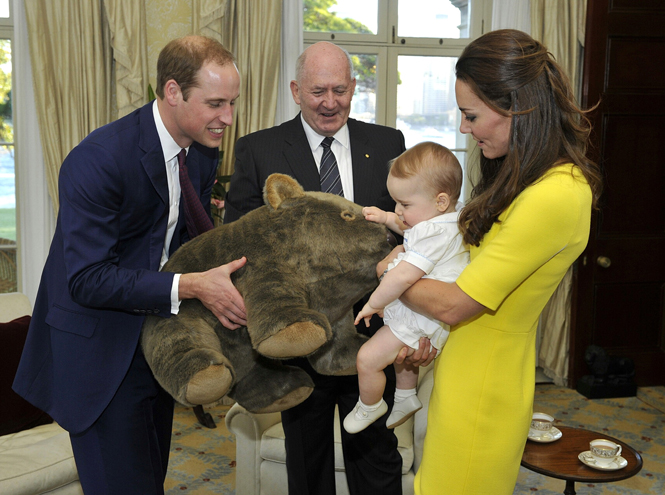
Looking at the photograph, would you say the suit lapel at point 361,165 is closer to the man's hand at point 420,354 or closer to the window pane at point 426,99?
the man's hand at point 420,354

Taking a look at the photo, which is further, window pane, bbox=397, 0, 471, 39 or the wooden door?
window pane, bbox=397, 0, 471, 39

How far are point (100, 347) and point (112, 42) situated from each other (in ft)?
9.35

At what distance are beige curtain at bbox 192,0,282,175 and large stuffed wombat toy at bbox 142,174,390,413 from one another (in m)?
2.55

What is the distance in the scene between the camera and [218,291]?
1.59 metres

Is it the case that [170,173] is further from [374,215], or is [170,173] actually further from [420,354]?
[420,354]

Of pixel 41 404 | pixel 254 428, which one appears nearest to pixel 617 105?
pixel 254 428

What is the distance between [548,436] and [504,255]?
1.69m

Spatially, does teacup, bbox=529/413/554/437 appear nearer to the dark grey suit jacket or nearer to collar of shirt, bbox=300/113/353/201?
the dark grey suit jacket

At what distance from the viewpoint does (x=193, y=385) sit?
1.47 metres

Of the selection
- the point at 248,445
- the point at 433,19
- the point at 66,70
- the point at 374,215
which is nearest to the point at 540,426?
the point at 248,445

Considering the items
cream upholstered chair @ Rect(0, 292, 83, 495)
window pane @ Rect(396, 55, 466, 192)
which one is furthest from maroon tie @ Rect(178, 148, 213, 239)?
window pane @ Rect(396, 55, 466, 192)

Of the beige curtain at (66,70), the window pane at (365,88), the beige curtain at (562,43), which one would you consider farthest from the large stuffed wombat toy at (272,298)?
the beige curtain at (562,43)

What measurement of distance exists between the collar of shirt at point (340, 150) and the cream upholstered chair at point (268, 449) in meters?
1.14

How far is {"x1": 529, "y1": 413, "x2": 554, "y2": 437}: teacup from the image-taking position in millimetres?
2723
